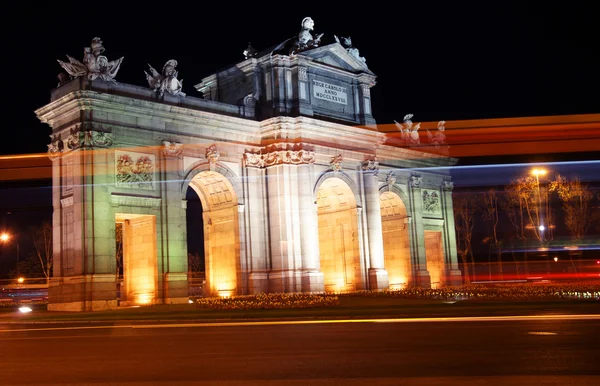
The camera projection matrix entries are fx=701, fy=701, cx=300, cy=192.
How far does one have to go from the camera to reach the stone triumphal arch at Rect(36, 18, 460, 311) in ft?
129

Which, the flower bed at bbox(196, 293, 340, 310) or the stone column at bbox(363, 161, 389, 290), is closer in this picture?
the flower bed at bbox(196, 293, 340, 310)

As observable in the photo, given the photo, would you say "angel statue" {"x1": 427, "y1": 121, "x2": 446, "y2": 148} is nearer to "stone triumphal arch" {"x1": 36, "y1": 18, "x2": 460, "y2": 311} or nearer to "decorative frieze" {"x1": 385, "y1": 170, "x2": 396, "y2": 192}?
"stone triumphal arch" {"x1": 36, "y1": 18, "x2": 460, "y2": 311}

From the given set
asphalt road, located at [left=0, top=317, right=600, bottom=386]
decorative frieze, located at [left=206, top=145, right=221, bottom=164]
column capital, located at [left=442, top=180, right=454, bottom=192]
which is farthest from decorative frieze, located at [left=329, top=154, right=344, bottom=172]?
asphalt road, located at [left=0, top=317, right=600, bottom=386]

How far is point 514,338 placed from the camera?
630 inches

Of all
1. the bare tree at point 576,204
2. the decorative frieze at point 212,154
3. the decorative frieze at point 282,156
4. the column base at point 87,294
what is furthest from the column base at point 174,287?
the bare tree at point 576,204

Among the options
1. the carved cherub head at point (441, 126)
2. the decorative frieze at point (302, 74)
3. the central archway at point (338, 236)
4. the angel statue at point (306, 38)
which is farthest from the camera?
the carved cherub head at point (441, 126)

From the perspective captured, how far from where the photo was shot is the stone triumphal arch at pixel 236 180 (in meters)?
39.4

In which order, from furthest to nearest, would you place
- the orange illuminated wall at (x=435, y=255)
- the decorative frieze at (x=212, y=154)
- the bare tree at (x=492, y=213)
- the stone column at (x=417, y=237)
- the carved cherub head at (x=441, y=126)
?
the bare tree at (x=492, y=213) < the carved cherub head at (x=441, y=126) < the orange illuminated wall at (x=435, y=255) < the stone column at (x=417, y=237) < the decorative frieze at (x=212, y=154)

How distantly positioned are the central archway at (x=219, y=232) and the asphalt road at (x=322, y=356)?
83.3 ft

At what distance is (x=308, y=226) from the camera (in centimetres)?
4662

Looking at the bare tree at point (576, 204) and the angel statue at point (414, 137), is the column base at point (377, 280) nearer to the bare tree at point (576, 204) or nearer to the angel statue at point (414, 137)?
the angel statue at point (414, 137)

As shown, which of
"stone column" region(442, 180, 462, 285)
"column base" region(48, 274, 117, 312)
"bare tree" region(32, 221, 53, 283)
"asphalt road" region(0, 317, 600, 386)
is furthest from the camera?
"bare tree" region(32, 221, 53, 283)

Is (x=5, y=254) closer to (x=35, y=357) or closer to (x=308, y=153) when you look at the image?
(x=308, y=153)

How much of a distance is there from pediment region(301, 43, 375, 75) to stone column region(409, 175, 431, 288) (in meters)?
11.7
